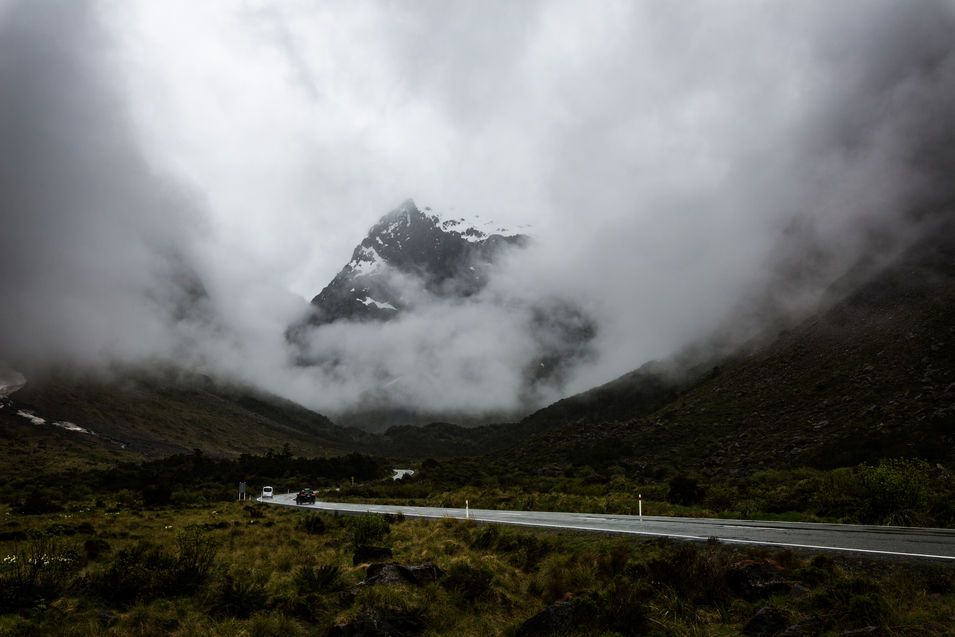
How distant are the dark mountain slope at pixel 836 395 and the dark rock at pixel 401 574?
134ft

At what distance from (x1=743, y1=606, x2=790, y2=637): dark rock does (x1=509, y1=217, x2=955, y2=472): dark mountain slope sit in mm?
40423

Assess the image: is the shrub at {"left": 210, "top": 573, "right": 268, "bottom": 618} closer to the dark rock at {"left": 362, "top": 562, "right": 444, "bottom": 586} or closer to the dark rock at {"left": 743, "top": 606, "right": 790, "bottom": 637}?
the dark rock at {"left": 362, "top": 562, "right": 444, "bottom": 586}

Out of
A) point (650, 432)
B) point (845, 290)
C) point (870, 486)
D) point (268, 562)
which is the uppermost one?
point (845, 290)

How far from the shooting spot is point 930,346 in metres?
56.5

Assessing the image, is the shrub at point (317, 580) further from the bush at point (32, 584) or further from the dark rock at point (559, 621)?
the dark rock at point (559, 621)

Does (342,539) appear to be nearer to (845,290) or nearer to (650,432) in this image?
(650,432)

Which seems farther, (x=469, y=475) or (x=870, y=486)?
(x=469, y=475)

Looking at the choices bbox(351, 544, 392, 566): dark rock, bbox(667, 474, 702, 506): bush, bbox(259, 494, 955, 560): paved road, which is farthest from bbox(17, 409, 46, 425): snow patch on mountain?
bbox(259, 494, 955, 560): paved road

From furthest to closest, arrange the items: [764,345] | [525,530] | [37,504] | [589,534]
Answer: [764,345] < [37,504] < [525,530] < [589,534]

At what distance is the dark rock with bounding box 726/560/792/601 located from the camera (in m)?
9.16

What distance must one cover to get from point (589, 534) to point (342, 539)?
31.2ft

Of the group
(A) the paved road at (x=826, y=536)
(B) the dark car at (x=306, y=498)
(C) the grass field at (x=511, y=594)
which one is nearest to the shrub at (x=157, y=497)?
(B) the dark car at (x=306, y=498)

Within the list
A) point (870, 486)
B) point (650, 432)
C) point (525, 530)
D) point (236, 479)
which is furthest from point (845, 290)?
point (236, 479)

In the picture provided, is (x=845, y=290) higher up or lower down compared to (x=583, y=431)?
higher up
